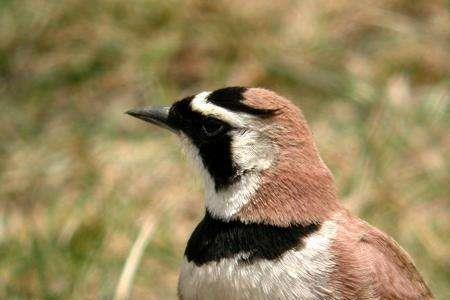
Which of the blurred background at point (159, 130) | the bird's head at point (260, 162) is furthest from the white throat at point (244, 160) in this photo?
the blurred background at point (159, 130)

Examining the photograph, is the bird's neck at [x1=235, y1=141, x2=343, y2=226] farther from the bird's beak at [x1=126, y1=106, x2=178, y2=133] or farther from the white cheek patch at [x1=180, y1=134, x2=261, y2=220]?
the bird's beak at [x1=126, y1=106, x2=178, y2=133]

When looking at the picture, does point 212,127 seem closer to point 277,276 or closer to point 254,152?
point 254,152

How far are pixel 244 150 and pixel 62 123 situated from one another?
7.84ft

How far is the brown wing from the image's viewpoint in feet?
11.7

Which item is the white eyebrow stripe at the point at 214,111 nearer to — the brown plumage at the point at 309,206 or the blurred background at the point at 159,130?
the brown plumage at the point at 309,206

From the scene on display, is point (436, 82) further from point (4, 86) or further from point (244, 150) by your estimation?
point (244, 150)

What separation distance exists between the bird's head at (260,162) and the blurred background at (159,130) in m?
1.18

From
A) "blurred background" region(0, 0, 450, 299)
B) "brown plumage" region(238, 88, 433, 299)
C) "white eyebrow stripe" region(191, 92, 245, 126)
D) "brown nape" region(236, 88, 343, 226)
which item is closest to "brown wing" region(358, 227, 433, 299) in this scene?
"brown plumage" region(238, 88, 433, 299)

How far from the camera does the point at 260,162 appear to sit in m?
3.54

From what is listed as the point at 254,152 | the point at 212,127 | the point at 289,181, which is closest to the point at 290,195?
the point at 289,181

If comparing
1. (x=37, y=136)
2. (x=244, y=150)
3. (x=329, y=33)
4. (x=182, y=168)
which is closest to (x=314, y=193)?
(x=244, y=150)

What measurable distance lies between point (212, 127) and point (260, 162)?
0.61ft

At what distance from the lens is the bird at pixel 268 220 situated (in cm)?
343

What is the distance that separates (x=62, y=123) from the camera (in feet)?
19.0
